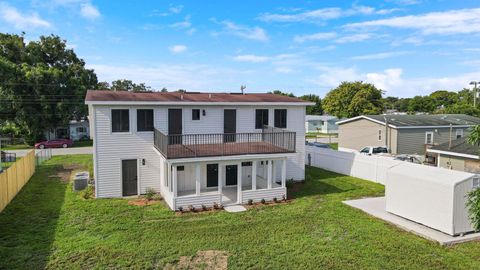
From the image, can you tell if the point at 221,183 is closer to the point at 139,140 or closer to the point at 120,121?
the point at 139,140

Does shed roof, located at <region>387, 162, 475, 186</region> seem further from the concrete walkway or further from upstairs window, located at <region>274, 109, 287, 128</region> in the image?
the concrete walkway

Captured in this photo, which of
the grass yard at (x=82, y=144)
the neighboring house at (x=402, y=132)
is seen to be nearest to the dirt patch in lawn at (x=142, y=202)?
the neighboring house at (x=402, y=132)

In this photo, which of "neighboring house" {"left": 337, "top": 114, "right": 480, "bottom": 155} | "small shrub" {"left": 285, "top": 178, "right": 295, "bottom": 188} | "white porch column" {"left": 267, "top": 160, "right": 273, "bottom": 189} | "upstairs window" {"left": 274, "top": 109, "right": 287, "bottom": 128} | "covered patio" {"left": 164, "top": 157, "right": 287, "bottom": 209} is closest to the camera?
"covered patio" {"left": 164, "top": 157, "right": 287, "bottom": 209}

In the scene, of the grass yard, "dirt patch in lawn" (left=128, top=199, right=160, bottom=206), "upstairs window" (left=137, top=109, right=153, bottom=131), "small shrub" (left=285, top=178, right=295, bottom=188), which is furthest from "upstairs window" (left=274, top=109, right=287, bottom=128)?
the grass yard

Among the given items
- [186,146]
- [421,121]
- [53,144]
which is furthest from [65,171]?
[421,121]

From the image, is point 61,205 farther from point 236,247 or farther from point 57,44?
point 57,44

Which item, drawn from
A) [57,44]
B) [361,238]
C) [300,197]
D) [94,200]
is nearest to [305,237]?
[361,238]

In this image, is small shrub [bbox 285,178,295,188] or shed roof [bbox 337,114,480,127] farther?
shed roof [bbox 337,114,480,127]
